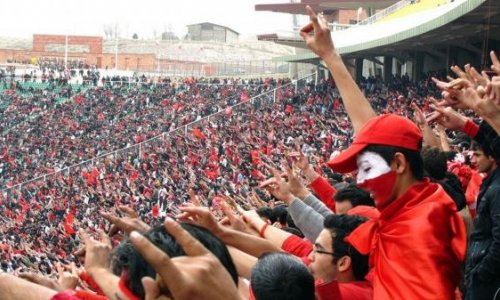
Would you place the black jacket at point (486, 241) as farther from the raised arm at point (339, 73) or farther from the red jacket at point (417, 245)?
the raised arm at point (339, 73)

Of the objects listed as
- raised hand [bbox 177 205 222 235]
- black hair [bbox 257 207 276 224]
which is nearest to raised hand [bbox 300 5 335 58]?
raised hand [bbox 177 205 222 235]

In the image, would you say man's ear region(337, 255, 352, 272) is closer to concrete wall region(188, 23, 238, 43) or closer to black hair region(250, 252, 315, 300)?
black hair region(250, 252, 315, 300)

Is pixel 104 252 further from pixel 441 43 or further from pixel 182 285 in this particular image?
pixel 441 43

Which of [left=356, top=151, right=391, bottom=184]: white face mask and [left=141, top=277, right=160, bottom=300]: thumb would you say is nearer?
[left=141, top=277, right=160, bottom=300]: thumb

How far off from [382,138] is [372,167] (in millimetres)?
104

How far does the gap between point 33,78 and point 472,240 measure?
48428 millimetres

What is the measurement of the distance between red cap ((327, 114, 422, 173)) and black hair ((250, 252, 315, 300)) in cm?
61

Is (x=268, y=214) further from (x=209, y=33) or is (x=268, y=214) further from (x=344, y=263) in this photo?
(x=209, y=33)

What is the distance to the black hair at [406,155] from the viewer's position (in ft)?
11.2

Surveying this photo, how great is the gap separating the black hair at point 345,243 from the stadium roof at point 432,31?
13.5 metres

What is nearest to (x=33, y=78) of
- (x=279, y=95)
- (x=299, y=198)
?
(x=279, y=95)

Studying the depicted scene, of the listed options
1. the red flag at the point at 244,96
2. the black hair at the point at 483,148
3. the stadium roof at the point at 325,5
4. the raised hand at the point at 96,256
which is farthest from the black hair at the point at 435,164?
the stadium roof at the point at 325,5

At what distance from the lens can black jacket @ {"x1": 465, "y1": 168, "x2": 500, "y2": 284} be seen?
3.46 m

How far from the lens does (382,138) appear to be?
134 inches
